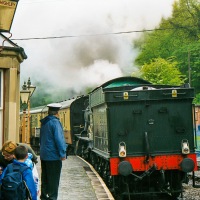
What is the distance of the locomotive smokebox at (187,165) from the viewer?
978cm

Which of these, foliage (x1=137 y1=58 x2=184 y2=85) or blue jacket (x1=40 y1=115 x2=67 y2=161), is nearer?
blue jacket (x1=40 y1=115 x2=67 y2=161)

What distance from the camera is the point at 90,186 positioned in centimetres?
1070

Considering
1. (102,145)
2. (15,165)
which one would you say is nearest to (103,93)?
(102,145)

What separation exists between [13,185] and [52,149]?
2047 mm

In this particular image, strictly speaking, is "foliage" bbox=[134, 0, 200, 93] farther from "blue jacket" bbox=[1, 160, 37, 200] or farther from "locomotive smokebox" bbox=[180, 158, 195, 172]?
"blue jacket" bbox=[1, 160, 37, 200]

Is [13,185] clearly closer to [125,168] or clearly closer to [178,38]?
[125,168]

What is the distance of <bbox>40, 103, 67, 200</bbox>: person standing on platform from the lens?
23.2ft

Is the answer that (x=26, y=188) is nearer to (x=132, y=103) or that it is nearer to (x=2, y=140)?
(x=2, y=140)

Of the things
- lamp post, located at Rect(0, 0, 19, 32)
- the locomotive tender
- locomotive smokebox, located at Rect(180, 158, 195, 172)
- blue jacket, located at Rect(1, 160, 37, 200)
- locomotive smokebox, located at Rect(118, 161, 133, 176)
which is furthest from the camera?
the locomotive tender

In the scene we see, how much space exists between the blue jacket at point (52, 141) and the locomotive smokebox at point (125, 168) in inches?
109

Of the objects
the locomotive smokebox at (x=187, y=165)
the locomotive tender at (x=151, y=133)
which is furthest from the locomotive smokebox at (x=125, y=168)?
the locomotive smokebox at (x=187, y=165)

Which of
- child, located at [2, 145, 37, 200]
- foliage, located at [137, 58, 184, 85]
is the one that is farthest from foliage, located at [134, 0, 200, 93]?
child, located at [2, 145, 37, 200]

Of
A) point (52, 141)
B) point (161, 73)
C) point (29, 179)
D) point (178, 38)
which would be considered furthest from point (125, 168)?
point (178, 38)

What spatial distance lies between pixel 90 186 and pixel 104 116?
1.67m
